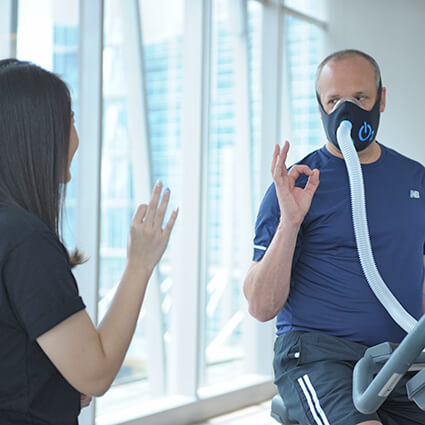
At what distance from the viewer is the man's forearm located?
67.9 inches

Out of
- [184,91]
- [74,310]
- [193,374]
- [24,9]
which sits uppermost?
[24,9]

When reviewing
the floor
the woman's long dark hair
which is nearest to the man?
the woman's long dark hair

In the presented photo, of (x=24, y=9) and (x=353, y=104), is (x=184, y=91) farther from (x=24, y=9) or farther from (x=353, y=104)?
(x=353, y=104)

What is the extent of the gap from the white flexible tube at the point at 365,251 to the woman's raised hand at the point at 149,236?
0.65m

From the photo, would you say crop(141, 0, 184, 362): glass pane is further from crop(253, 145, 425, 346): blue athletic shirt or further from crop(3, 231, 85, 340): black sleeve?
crop(3, 231, 85, 340): black sleeve

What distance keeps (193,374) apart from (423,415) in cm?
175

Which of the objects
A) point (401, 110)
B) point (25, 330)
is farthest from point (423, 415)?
point (401, 110)

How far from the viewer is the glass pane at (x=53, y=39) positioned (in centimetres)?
292

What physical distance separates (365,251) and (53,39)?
2010 mm

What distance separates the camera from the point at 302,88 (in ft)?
15.0

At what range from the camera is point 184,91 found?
337cm

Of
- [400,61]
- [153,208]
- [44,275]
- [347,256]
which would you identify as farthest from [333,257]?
[400,61]

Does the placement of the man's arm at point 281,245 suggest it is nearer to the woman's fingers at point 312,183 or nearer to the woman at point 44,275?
the woman's fingers at point 312,183

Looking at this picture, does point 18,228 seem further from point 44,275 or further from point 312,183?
point 312,183
